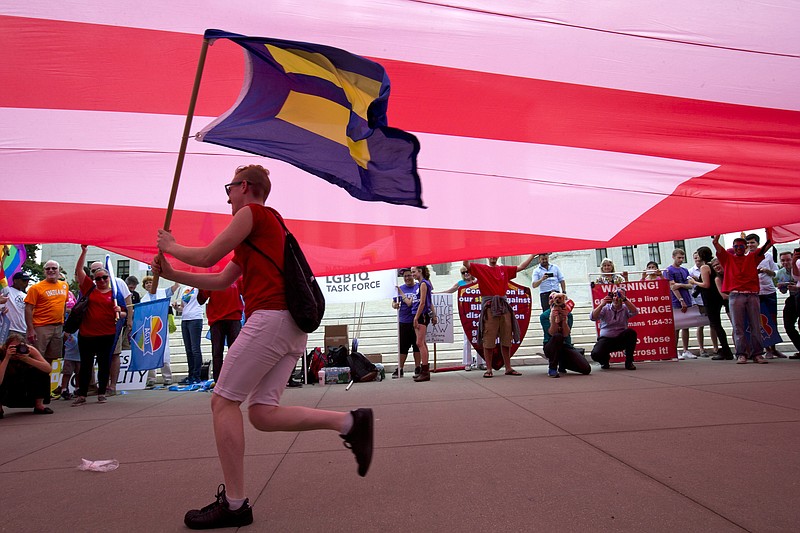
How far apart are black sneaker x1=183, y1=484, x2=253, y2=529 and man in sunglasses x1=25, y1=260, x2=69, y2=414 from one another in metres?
5.93

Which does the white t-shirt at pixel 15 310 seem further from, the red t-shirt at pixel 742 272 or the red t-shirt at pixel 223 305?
the red t-shirt at pixel 742 272

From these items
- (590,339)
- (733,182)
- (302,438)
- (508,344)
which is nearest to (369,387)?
(508,344)

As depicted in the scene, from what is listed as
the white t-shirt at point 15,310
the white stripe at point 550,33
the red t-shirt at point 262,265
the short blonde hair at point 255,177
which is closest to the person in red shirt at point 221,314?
the white t-shirt at point 15,310

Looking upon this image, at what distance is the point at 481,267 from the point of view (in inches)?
299

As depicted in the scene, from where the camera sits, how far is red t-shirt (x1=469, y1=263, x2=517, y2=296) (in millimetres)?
7566

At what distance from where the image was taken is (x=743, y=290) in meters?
7.48

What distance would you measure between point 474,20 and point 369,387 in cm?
508

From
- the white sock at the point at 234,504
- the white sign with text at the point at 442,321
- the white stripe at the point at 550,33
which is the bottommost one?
the white sock at the point at 234,504

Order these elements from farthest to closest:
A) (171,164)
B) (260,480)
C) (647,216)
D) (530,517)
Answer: (647,216) → (171,164) → (260,480) → (530,517)

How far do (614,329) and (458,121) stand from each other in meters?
5.15

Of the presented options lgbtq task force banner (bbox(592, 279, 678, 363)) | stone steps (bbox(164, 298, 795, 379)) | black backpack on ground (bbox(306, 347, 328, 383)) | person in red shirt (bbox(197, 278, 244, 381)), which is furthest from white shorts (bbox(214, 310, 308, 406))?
stone steps (bbox(164, 298, 795, 379))

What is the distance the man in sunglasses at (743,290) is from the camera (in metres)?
7.46

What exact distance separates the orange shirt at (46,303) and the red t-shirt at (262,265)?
6.00m

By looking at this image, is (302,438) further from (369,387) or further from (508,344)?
(508,344)
